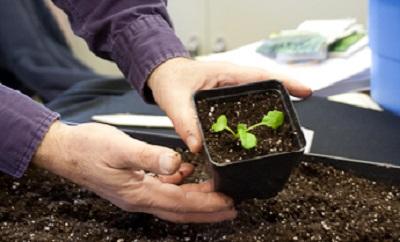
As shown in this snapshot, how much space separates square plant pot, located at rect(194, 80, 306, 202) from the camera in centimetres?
55

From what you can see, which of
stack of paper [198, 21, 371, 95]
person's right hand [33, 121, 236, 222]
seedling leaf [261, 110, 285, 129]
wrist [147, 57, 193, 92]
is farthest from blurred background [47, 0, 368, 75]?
seedling leaf [261, 110, 285, 129]

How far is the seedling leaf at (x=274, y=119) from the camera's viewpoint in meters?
0.59

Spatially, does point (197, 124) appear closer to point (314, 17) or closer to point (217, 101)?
point (217, 101)

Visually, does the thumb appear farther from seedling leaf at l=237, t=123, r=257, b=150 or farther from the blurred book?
the blurred book

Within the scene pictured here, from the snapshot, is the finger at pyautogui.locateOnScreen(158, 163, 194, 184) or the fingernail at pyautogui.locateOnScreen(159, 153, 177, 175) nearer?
the fingernail at pyautogui.locateOnScreen(159, 153, 177, 175)

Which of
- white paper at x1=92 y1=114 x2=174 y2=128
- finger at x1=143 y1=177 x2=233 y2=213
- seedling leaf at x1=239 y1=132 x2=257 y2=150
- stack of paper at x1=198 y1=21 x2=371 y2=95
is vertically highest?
seedling leaf at x1=239 y1=132 x2=257 y2=150

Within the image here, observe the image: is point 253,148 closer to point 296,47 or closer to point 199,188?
point 199,188

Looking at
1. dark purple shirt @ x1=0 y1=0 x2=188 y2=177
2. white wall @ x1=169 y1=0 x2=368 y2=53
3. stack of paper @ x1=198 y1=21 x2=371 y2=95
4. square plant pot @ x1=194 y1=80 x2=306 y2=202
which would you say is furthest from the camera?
white wall @ x1=169 y1=0 x2=368 y2=53

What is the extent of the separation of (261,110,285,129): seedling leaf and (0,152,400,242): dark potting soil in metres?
0.15

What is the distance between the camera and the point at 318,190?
0.75 m

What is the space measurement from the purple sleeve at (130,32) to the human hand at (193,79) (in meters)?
0.03

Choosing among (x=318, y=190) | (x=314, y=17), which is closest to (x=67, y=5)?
(x=318, y=190)

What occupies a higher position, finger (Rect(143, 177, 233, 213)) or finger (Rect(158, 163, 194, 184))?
finger (Rect(143, 177, 233, 213))

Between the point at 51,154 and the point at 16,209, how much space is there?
0.17 m
